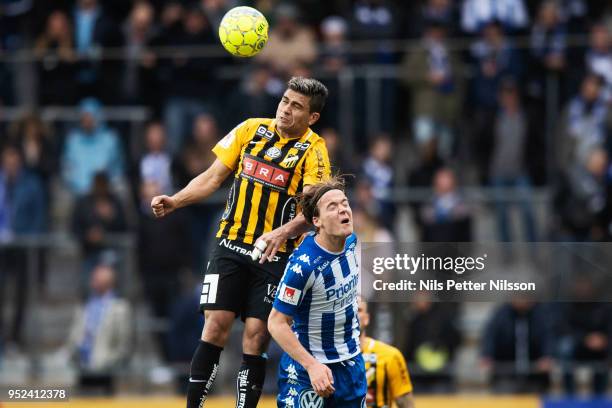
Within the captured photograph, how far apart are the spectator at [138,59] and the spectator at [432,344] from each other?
195 inches

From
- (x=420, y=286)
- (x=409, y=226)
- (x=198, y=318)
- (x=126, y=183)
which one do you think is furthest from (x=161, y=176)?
(x=420, y=286)

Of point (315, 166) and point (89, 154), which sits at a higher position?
point (89, 154)

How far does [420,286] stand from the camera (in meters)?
10.9

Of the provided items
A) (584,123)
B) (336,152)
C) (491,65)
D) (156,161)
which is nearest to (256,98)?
(336,152)

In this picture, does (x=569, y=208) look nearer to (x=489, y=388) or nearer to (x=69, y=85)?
(x=489, y=388)

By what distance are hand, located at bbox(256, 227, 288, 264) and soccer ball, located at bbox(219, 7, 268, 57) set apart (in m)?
1.51

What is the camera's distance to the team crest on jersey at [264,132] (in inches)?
406

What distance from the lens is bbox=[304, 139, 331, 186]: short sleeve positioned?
32.9 feet

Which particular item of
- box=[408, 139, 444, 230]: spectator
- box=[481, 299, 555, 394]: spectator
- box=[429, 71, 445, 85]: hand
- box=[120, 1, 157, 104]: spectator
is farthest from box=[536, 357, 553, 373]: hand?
box=[120, 1, 157, 104]: spectator

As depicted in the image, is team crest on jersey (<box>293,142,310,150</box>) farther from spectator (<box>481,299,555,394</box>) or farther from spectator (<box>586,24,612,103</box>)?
spectator (<box>586,24,612,103</box>)

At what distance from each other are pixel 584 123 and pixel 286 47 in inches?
163

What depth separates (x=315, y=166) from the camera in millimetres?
10078

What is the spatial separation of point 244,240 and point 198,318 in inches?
269

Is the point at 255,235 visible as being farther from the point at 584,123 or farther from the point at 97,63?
the point at 97,63
